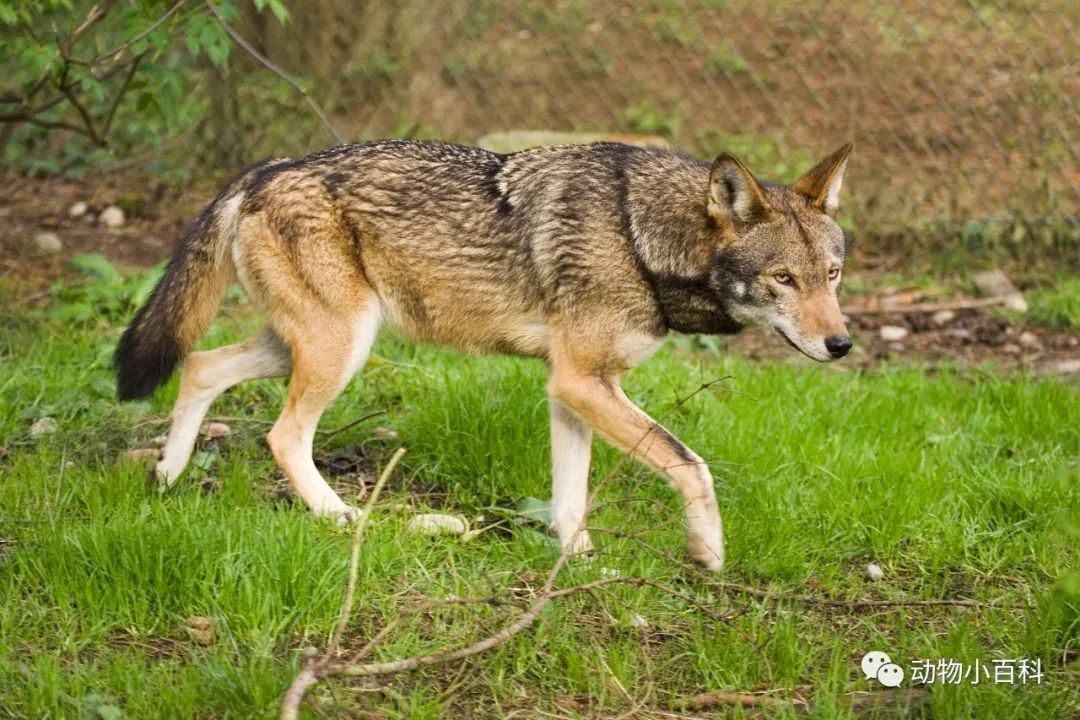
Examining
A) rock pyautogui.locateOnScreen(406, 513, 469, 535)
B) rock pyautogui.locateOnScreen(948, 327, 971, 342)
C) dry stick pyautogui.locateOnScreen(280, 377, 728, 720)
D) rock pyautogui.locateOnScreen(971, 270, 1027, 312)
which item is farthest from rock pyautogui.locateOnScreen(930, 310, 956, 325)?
dry stick pyautogui.locateOnScreen(280, 377, 728, 720)

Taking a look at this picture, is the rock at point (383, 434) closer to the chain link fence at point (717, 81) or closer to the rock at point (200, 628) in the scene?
the rock at point (200, 628)

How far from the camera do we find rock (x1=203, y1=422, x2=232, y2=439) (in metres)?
5.33

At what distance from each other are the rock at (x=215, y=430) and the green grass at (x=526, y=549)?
6.7 inches

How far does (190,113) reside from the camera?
380 inches

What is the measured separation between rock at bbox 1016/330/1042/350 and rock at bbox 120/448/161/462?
Answer: 5007 mm

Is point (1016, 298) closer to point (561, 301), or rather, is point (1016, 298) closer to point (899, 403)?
point (899, 403)

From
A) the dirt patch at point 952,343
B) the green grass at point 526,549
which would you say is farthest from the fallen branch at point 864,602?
the dirt patch at point 952,343

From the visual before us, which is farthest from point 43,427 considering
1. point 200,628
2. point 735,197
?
point 735,197

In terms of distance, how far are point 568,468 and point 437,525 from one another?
1.90 feet

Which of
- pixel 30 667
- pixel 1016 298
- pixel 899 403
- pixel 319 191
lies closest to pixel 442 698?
pixel 30 667

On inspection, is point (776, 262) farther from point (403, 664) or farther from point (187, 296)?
point (187, 296)

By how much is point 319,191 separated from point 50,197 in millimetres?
5276

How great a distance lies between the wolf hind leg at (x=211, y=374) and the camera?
4.87 metres

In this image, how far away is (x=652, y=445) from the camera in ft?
14.6
